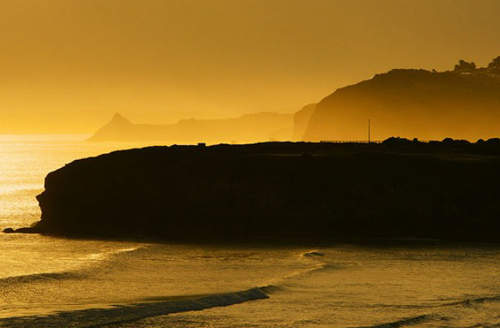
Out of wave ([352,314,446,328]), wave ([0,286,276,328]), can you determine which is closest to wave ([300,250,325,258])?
wave ([0,286,276,328])

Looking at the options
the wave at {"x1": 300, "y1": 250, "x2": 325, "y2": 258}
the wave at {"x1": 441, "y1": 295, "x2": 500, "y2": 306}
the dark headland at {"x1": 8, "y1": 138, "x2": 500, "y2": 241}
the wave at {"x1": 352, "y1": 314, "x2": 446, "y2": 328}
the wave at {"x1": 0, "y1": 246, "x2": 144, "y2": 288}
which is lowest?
the wave at {"x1": 352, "y1": 314, "x2": 446, "y2": 328}

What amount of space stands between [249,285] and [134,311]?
793 cm

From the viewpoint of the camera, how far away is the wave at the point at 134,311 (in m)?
28.8

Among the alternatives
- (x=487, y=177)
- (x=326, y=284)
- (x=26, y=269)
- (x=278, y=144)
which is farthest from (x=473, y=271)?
(x=278, y=144)

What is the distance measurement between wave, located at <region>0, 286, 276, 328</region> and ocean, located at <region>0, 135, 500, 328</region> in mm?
39

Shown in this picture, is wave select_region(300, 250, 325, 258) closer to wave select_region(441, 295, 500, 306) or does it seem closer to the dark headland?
the dark headland

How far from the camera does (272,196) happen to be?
66438 mm

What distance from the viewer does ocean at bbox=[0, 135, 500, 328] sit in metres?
30.2

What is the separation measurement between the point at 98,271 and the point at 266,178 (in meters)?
25.3

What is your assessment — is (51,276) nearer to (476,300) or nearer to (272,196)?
(476,300)

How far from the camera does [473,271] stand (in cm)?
4275

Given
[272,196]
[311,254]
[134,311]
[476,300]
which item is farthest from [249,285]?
[272,196]

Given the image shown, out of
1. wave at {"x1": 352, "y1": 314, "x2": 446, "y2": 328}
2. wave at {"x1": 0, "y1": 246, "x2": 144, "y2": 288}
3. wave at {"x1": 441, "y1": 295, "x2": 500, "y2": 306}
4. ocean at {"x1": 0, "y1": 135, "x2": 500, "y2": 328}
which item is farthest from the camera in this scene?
wave at {"x1": 0, "y1": 246, "x2": 144, "y2": 288}

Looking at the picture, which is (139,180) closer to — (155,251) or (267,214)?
(267,214)
